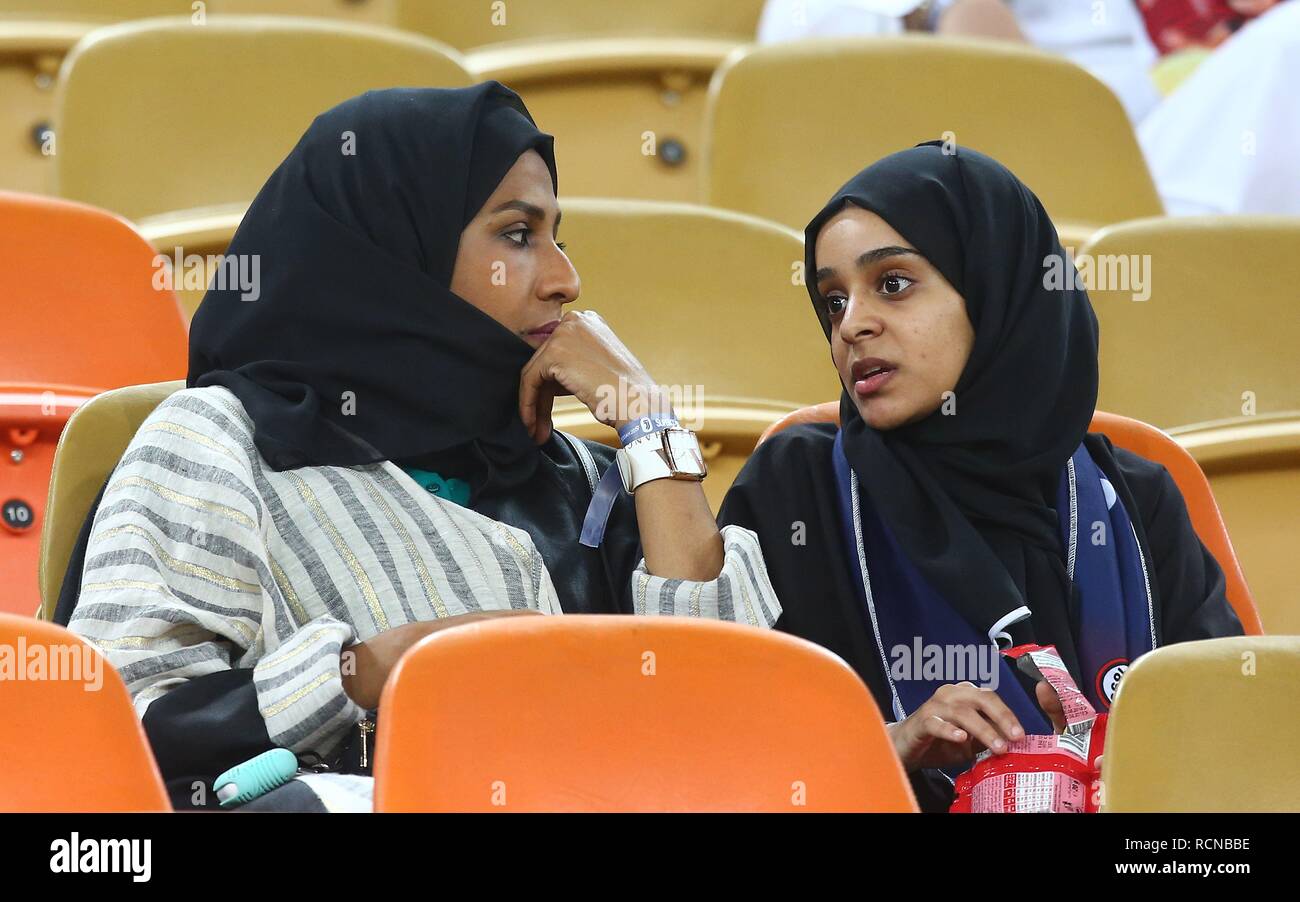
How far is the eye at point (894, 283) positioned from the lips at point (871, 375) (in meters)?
0.06

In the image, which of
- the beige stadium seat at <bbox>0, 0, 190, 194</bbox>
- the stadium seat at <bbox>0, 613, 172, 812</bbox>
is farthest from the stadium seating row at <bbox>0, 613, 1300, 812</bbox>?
the beige stadium seat at <bbox>0, 0, 190, 194</bbox>

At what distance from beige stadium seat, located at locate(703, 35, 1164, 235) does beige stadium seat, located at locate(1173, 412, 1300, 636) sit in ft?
1.67

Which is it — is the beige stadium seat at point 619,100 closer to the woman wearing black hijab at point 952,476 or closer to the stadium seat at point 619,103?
the stadium seat at point 619,103

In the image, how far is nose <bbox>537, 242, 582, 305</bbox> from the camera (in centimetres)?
160

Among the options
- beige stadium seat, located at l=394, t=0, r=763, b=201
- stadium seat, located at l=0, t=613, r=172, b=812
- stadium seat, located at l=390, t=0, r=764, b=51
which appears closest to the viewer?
stadium seat, located at l=0, t=613, r=172, b=812

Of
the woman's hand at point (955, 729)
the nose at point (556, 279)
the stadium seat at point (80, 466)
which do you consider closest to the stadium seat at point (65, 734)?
the stadium seat at point (80, 466)

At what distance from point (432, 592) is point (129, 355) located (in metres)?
0.57

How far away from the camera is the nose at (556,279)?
63.2 inches

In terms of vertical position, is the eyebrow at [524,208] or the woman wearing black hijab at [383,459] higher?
the eyebrow at [524,208]

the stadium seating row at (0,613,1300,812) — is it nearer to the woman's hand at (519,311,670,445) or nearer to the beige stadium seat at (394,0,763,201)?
the woman's hand at (519,311,670,445)

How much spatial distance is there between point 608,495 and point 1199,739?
0.61 m

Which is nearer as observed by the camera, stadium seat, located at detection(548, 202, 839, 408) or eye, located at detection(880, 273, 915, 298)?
eye, located at detection(880, 273, 915, 298)

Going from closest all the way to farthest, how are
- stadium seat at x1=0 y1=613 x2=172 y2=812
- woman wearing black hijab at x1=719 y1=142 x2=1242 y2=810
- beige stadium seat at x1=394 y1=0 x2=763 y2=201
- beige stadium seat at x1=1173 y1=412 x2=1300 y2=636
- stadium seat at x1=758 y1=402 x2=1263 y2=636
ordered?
stadium seat at x1=0 y1=613 x2=172 y2=812 → woman wearing black hijab at x1=719 y1=142 x2=1242 y2=810 → stadium seat at x1=758 y1=402 x2=1263 y2=636 → beige stadium seat at x1=1173 y1=412 x2=1300 y2=636 → beige stadium seat at x1=394 y1=0 x2=763 y2=201
